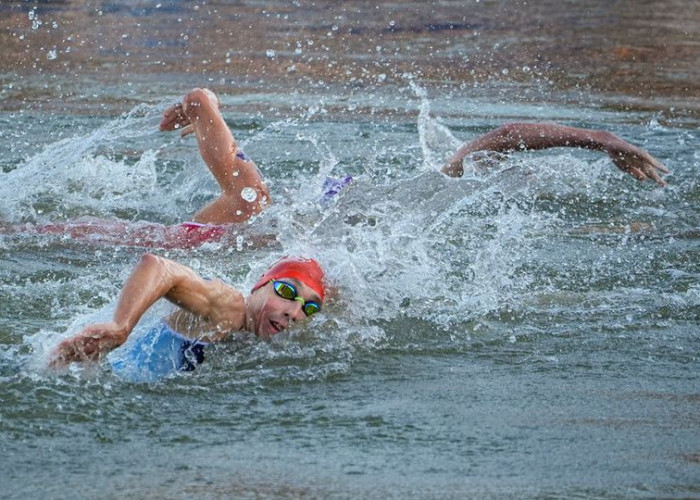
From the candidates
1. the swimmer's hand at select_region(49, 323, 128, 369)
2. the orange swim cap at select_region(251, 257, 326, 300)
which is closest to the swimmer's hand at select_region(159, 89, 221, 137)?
the orange swim cap at select_region(251, 257, 326, 300)

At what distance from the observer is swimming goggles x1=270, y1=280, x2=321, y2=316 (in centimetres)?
580

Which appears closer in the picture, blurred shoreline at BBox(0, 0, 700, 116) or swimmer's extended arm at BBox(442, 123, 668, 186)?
swimmer's extended arm at BBox(442, 123, 668, 186)

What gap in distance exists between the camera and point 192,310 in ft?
17.9

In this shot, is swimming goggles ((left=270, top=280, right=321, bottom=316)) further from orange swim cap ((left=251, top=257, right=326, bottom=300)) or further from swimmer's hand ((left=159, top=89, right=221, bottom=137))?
swimmer's hand ((left=159, top=89, right=221, bottom=137))

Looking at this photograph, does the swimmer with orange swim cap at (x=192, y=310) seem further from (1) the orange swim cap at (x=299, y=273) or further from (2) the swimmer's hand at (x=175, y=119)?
(2) the swimmer's hand at (x=175, y=119)

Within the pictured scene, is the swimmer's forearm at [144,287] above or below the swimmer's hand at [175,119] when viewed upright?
below

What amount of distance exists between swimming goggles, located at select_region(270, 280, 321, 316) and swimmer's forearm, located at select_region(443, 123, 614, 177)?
2057mm

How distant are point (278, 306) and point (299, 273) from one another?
0.84 feet

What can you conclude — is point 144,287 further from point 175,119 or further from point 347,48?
point 347,48

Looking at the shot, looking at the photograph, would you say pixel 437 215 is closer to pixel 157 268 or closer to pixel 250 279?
pixel 250 279

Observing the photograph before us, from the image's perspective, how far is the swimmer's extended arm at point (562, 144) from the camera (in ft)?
22.2

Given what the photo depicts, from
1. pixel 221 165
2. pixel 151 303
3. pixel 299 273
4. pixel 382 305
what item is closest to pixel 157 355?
pixel 151 303

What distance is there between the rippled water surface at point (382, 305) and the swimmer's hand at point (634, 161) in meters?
0.65

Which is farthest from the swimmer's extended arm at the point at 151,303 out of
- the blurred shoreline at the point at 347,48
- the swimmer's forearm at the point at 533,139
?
the blurred shoreline at the point at 347,48
